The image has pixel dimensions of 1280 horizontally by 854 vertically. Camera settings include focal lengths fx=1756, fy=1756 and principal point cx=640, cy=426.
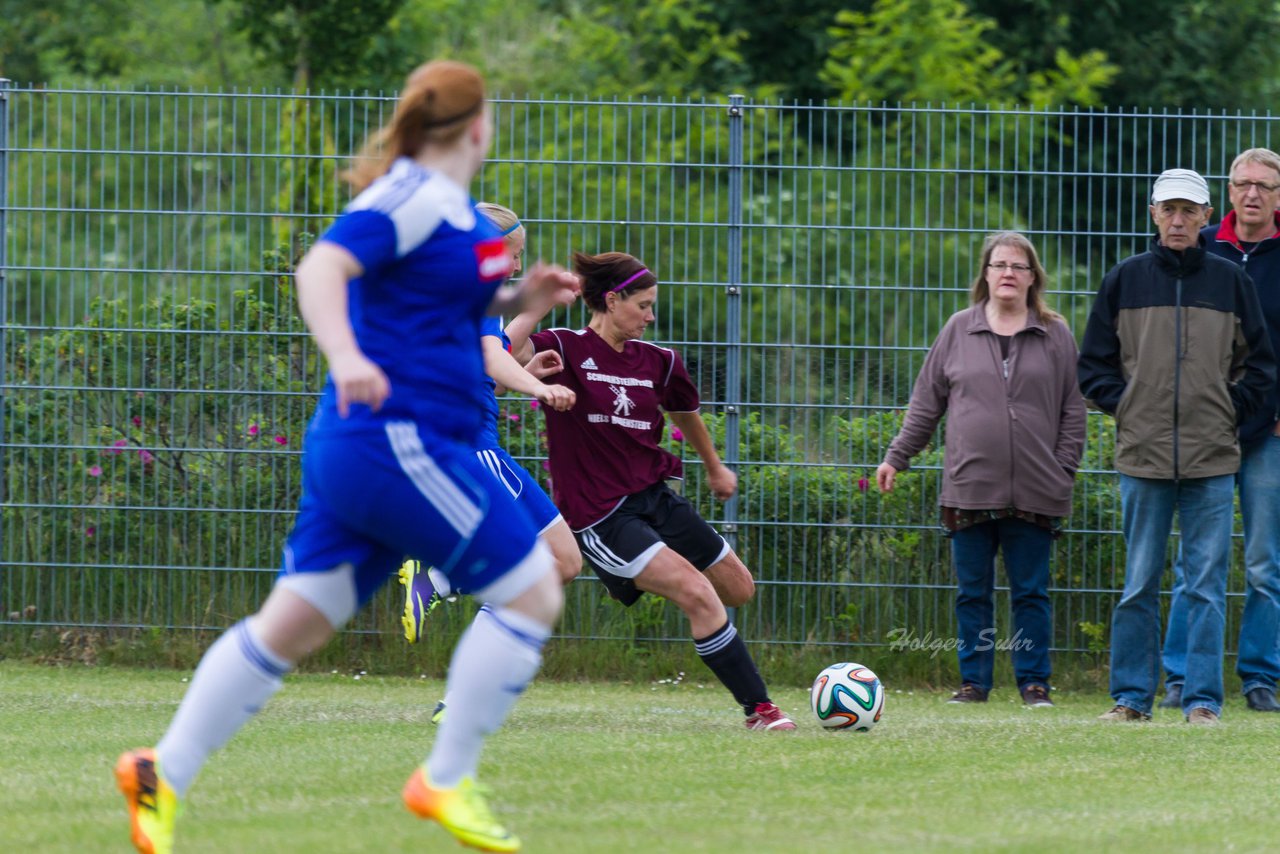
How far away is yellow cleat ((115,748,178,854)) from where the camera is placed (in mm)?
3861

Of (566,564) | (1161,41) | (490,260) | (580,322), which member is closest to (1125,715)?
(566,564)

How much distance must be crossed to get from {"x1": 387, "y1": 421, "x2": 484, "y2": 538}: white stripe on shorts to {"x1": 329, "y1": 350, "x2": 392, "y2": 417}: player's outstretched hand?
179 millimetres

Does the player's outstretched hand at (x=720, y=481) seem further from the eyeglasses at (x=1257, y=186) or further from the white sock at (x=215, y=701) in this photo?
the white sock at (x=215, y=701)

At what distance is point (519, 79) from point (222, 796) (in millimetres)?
22389

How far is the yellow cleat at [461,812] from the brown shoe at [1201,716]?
4.02 meters

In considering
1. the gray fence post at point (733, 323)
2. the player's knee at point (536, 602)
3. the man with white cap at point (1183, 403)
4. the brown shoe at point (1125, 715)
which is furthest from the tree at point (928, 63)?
the player's knee at point (536, 602)

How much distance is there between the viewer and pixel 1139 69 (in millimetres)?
21281

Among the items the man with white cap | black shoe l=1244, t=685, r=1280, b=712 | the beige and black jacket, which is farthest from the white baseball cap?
black shoe l=1244, t=685, r=1280, b=712

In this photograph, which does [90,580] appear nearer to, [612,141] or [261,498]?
→ [261,498]

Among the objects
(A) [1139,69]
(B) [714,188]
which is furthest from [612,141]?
(A) [1139,69]

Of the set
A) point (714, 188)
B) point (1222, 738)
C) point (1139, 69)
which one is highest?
point (1139, 69)

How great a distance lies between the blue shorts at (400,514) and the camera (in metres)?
3.85

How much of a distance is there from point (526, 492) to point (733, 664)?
1.04m

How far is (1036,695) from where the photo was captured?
8.19 meters
